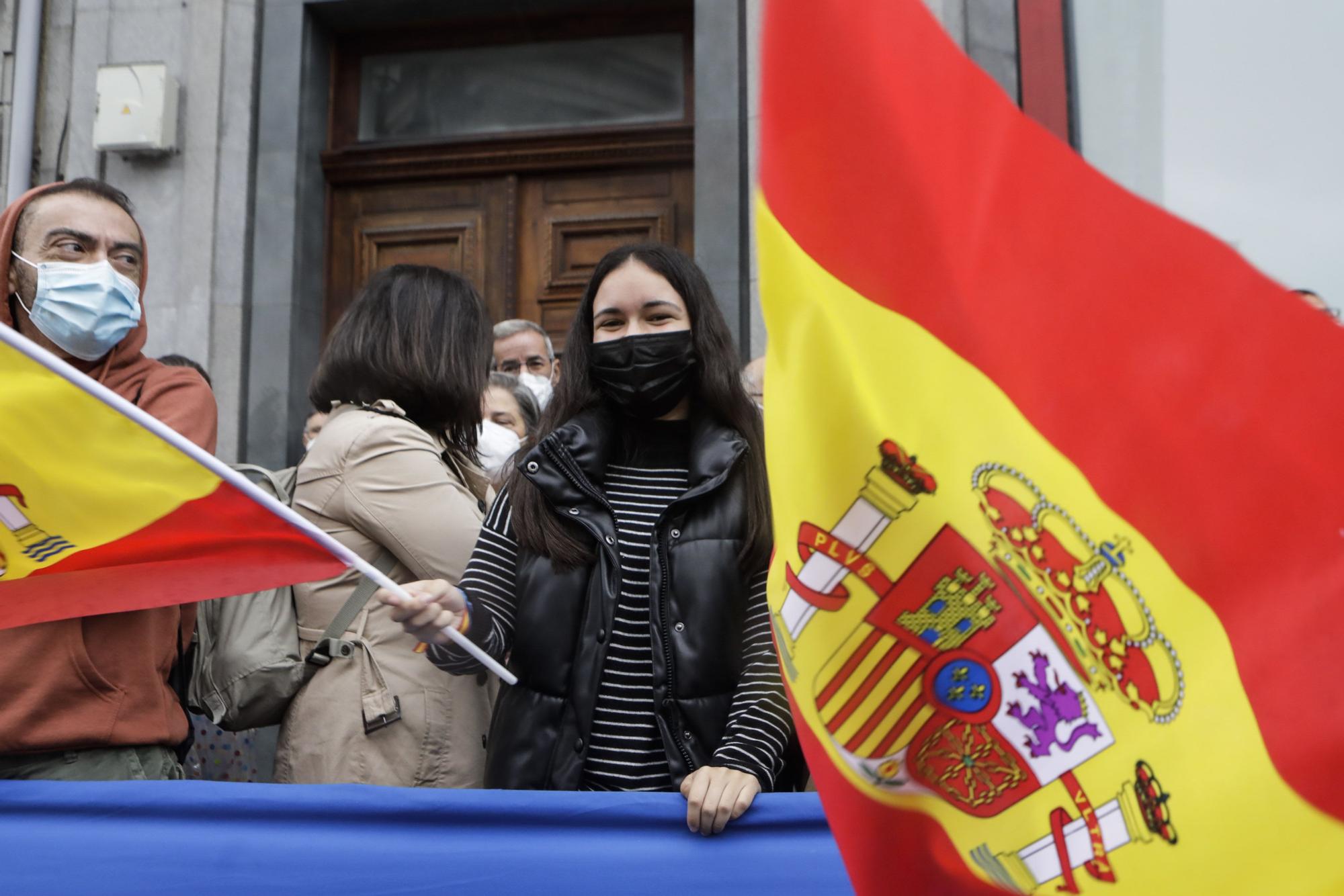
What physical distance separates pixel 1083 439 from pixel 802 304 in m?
0.36

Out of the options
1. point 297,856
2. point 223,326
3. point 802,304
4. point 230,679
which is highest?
point 223,326

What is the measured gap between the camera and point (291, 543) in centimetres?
251

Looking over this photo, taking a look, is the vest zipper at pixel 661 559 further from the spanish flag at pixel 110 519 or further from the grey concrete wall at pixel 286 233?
the grey concrete wall at pixel 286 233

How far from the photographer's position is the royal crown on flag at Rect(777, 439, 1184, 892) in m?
1.57

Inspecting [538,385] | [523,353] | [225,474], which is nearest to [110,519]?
[225,474]

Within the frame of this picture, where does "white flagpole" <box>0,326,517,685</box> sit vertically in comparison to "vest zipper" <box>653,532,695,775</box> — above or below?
above

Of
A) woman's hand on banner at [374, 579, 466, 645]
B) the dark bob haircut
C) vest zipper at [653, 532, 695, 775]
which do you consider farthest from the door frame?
woman's hand on banner at [374, 579, 466, 645]

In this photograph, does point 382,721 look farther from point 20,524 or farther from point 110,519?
point 20,524

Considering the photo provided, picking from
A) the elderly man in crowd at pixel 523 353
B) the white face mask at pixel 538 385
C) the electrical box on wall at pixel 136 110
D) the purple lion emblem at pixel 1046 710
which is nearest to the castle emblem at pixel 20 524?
the purple lion emblem at pixel 1046 710

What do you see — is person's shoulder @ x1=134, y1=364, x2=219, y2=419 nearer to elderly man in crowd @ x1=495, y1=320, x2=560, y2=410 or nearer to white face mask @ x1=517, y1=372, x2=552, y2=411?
white face mask @ x1=517, y1=372, x2=552, y2=411

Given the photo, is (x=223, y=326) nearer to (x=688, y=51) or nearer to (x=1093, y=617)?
(x=688, y=51)

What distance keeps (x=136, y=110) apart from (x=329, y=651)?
4.86m

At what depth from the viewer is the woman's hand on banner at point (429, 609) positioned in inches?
93.8

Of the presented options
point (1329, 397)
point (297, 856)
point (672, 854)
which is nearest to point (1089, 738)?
point (1329, 397)
